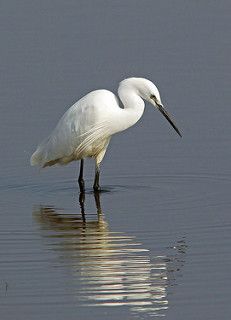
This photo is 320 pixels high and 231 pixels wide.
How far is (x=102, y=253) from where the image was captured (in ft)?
37.3

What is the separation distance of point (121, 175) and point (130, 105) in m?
1.15

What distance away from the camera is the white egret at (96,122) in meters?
13.8

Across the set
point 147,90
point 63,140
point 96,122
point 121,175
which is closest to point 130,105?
point 147,90

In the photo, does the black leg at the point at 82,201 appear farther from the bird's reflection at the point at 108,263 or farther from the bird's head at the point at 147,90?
the bird's head at the point at 147,90

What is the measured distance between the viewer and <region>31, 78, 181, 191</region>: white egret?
13.8 m

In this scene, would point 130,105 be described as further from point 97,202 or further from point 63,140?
point 97,202

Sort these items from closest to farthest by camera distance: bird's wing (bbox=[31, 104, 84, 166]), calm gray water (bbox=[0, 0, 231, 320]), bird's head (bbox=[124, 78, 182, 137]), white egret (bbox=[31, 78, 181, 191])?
calm gray water (bbox=[0, 0, 231, 320]) < bird's head (bbox=[124, 78, 182, 137]) < white egret (bbox=[31, 78, 181, 191]) < bird's wing (bbox=[31, 104, 84, 166])

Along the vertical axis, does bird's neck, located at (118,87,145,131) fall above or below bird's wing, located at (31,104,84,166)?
above

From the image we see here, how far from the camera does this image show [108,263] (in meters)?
10.9

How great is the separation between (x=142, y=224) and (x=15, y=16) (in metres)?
10.5

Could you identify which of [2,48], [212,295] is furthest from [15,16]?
[212,295]

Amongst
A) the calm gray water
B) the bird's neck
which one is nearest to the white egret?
the bird's neck

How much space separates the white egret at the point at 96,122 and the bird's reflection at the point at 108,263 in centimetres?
115

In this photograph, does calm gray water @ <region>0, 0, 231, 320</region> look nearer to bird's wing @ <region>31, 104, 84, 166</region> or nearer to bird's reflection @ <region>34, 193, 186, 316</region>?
bird's reflection @ <region>34, 193, 186, 316</region>
